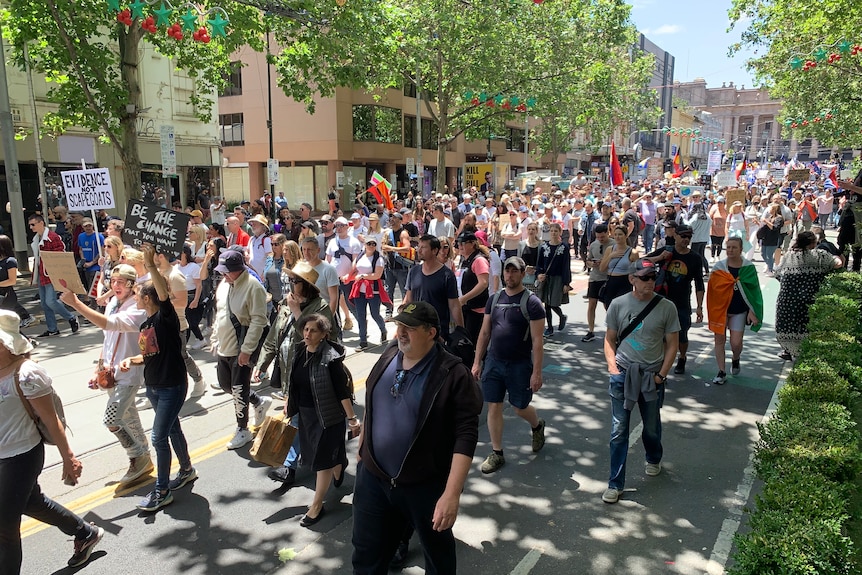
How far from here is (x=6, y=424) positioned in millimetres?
3580

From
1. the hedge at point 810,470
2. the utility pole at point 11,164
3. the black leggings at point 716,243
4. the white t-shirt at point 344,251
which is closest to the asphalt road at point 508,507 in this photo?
the hedge at point 810,470

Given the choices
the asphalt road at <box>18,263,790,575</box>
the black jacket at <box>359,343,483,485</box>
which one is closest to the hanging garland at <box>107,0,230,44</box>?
the asphalt road at <box>18,263,790,575</box>

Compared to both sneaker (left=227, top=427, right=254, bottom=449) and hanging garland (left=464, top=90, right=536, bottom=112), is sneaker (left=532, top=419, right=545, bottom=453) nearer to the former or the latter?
sneaker (left=227, top=427, right=254, bottom=449)

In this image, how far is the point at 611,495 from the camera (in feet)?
16.0

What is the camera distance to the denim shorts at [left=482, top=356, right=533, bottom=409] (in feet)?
17.4

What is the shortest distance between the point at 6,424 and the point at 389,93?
34498mm

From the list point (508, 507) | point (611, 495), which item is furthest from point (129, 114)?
point (611, 495)

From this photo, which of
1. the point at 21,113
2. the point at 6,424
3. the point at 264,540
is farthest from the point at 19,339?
the point at 21,113

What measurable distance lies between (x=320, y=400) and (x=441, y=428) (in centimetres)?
164

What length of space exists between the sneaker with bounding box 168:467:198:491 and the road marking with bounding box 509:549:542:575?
2.83m

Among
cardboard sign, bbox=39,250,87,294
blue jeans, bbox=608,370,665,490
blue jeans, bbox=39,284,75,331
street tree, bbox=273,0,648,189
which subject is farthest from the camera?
street tree, bbox=273,0,648,189

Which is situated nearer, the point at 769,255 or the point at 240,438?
the point at 240,438

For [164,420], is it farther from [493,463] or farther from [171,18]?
[171,18]

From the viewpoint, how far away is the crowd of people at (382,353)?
3.19 metres
